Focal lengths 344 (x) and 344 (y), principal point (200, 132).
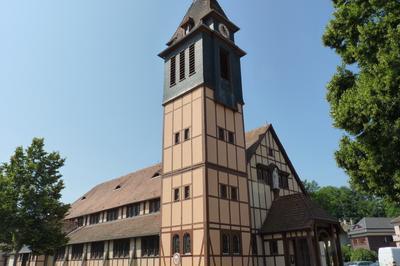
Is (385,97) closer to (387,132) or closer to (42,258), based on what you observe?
(387,132)

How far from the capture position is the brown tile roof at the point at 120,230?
2708 centimetres

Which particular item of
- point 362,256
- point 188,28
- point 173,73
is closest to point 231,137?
point 173,73

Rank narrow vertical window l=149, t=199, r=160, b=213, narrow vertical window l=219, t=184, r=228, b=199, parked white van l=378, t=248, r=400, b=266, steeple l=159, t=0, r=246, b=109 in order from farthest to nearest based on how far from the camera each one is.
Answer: parked white van l=378, t=248, r=400, b=266 < narrow vertical window l=149, t=199, r=160, b=213 < steeple l=159, t=0, r=246, b=109 < narrow vertical window l=219, t=184, r=228, b=199

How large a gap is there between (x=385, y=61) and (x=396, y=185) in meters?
4.53

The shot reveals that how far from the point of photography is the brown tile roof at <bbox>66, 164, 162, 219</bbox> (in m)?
32.8

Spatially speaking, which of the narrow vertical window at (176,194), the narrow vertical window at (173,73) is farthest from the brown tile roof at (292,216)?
the narrow vertical window at (173,73)

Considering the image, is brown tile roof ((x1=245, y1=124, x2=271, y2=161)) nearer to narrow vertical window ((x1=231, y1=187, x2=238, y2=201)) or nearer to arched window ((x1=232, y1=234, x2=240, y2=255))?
narrow vertical window ((x1=231, y1=187, x2=238, y2=201))

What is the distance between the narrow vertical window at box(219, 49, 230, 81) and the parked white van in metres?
21.7

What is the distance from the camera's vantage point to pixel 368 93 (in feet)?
40.9

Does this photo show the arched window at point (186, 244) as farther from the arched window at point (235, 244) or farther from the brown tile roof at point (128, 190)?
the brown tile roof at point (128, 190)

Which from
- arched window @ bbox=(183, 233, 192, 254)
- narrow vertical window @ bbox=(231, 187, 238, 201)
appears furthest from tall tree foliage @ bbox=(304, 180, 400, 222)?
arched window @ bbox=(183, 233, 192, 254)

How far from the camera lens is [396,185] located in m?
12.6

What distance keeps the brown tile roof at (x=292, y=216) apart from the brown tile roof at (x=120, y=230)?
8679 mm

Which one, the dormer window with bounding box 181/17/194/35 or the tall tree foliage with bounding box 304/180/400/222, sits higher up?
the dormer window with bounding box 181/17/194/35
